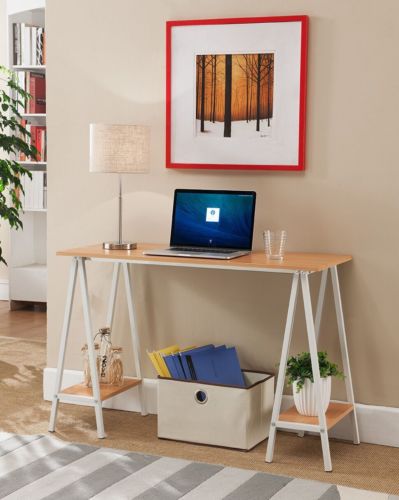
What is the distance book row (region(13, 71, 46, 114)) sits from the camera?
20.1 feet

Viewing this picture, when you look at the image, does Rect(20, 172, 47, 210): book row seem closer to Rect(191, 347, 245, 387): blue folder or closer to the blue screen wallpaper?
the blue screen wallpaper

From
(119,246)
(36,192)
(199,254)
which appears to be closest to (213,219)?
(199,254)

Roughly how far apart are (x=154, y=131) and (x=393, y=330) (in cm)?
130

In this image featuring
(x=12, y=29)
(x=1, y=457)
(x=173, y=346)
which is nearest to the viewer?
(x=1, y=457)

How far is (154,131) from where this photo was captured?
3.95m

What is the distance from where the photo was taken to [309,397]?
11.3ft

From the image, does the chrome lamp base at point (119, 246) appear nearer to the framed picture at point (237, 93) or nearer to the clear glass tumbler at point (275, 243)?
the framed picture at point (237, 93)

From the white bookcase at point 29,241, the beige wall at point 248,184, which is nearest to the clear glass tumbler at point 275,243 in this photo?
the beige wall at point 248,184

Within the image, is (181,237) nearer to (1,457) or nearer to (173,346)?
(173,346)

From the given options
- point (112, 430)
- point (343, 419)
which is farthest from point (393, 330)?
point (112, 430)

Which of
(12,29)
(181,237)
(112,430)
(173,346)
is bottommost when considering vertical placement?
(112,430)

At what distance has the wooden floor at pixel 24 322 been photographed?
5.59m

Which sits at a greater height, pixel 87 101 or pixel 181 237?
pixel 87 101

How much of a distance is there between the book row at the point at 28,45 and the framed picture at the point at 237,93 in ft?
8.16
